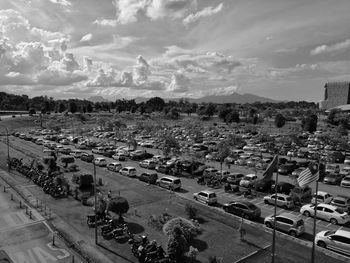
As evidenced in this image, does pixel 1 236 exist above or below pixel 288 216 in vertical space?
below

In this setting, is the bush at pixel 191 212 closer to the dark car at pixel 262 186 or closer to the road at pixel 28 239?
the road at pixel 28 239

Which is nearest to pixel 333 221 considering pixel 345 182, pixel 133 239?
pixel 345 182

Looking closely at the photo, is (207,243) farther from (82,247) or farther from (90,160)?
(90,160)

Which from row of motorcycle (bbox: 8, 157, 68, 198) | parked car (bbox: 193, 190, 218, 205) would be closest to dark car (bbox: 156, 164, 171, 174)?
parked car (bbox: 193, 190, 218, 205)

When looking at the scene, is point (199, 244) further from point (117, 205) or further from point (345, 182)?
point (345, 182)

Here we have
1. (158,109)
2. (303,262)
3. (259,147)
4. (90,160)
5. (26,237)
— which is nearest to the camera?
(303,262)

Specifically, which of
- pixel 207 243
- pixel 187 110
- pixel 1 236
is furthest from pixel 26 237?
pixel 187 110

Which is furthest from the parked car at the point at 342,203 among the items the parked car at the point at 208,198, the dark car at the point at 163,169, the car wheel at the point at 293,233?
the dark car at the point at 163,169
